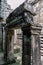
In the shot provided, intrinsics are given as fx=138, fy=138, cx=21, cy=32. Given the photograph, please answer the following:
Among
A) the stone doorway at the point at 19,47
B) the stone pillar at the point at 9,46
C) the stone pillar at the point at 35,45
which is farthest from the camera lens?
the stone pillar at the point at 9,46

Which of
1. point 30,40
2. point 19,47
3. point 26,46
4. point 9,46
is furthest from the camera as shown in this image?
point 19,47

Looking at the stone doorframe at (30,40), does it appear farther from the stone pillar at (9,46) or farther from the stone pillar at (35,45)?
the stone pillar at (9,46)

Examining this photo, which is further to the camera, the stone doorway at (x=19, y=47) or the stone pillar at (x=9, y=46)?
the stone pillar at (x=9, y=46)

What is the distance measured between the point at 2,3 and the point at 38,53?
6920mm

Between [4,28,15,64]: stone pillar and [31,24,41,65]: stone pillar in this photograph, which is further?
[4,28,15,64]: stone pillar

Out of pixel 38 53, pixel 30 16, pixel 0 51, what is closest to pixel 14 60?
pixel 0 51

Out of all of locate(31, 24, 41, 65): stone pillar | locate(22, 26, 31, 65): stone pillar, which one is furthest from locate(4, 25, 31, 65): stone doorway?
locate(31, 24, 41, 65): stone pillar

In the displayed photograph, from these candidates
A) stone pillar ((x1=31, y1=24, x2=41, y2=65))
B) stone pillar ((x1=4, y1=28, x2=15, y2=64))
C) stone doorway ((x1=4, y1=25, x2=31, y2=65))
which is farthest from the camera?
stone pillar ((x1=4, y1=28, x2=15, y2=64))

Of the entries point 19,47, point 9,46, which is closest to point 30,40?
point 9,46

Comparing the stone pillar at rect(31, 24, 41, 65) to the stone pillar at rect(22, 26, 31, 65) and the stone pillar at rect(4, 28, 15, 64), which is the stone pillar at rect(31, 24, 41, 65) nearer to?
the stone pillar at rect(22, 26, 31, 65)

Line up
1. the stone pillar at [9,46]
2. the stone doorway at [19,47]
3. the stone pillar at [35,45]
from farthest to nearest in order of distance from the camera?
the stone pillar at [9,46] < the stone doorway at [19,47] < the stone pillar at [35,45]

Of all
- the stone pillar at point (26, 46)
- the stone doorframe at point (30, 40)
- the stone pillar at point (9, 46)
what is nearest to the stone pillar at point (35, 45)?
the stone doorframe at point (30, 40)

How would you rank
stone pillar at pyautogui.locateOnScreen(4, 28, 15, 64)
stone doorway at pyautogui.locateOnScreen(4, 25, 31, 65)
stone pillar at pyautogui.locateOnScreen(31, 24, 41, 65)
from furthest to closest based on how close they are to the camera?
stone pillar at pyautogui.locateOnScreen(4, 28, 15, 64), stone doorway at pyautogui.locateOnScreen(4, 25, 31, 65), stone pillar at pyautogui.locateOnScreen(31, 24, 41, 65)

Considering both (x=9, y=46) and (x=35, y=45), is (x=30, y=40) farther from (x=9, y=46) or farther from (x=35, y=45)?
(x=9, y=46)
